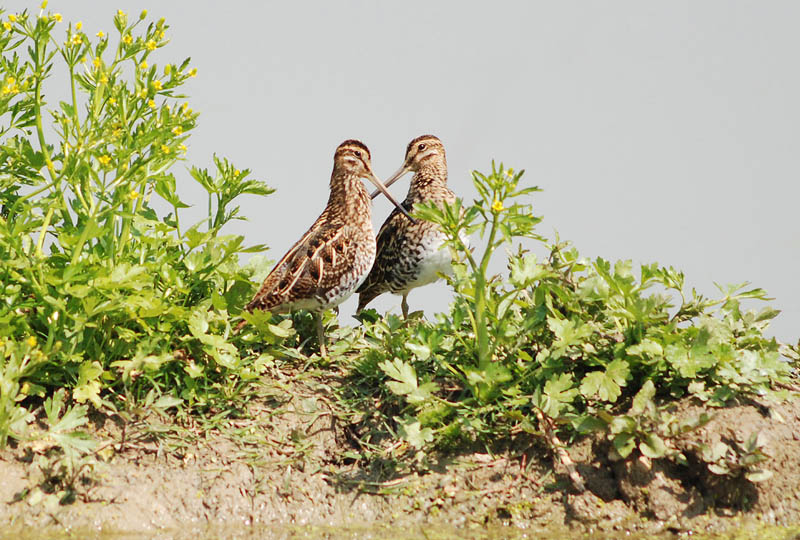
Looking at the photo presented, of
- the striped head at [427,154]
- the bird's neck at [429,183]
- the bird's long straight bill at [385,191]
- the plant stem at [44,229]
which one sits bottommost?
the plant stem at [44,229]

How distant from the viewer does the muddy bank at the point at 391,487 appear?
19.8 ft

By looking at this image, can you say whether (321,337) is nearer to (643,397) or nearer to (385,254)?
(385,254)

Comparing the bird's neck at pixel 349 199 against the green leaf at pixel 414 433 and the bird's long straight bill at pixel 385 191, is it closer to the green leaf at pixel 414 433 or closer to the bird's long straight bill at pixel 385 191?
the bird's long straight bill at pixel 385 191

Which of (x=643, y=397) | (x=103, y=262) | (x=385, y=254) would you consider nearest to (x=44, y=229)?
(x=103, y=262)

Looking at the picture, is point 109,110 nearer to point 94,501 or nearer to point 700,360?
point 94,501

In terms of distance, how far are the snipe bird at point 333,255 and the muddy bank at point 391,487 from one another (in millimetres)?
1191

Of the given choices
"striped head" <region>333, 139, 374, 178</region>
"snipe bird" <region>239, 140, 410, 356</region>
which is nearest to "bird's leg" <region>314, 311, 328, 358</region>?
"snipe bird" <region>239, 140, 410, 356</region>

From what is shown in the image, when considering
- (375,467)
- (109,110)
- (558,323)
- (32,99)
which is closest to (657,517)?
(558,323)

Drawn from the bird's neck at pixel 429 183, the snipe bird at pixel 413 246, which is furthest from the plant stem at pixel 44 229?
the bird's neck at pixel 429 183

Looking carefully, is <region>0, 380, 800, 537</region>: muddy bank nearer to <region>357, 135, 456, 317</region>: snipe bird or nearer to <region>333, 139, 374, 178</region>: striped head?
<region>357, 135, 456, 317</region>: snipe bird

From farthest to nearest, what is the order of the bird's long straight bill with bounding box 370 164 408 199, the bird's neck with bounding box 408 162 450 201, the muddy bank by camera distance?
1. the bird's long straight bill with bounding box 370 164 408 199
2. the bird's neck with bounding box 408 162 450 201
3. the muddy bank

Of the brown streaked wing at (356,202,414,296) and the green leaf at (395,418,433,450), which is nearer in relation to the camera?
the green leaf at (395,418,433,450)

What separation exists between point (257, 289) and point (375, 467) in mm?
1802

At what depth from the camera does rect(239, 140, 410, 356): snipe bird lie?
7.53 meters
